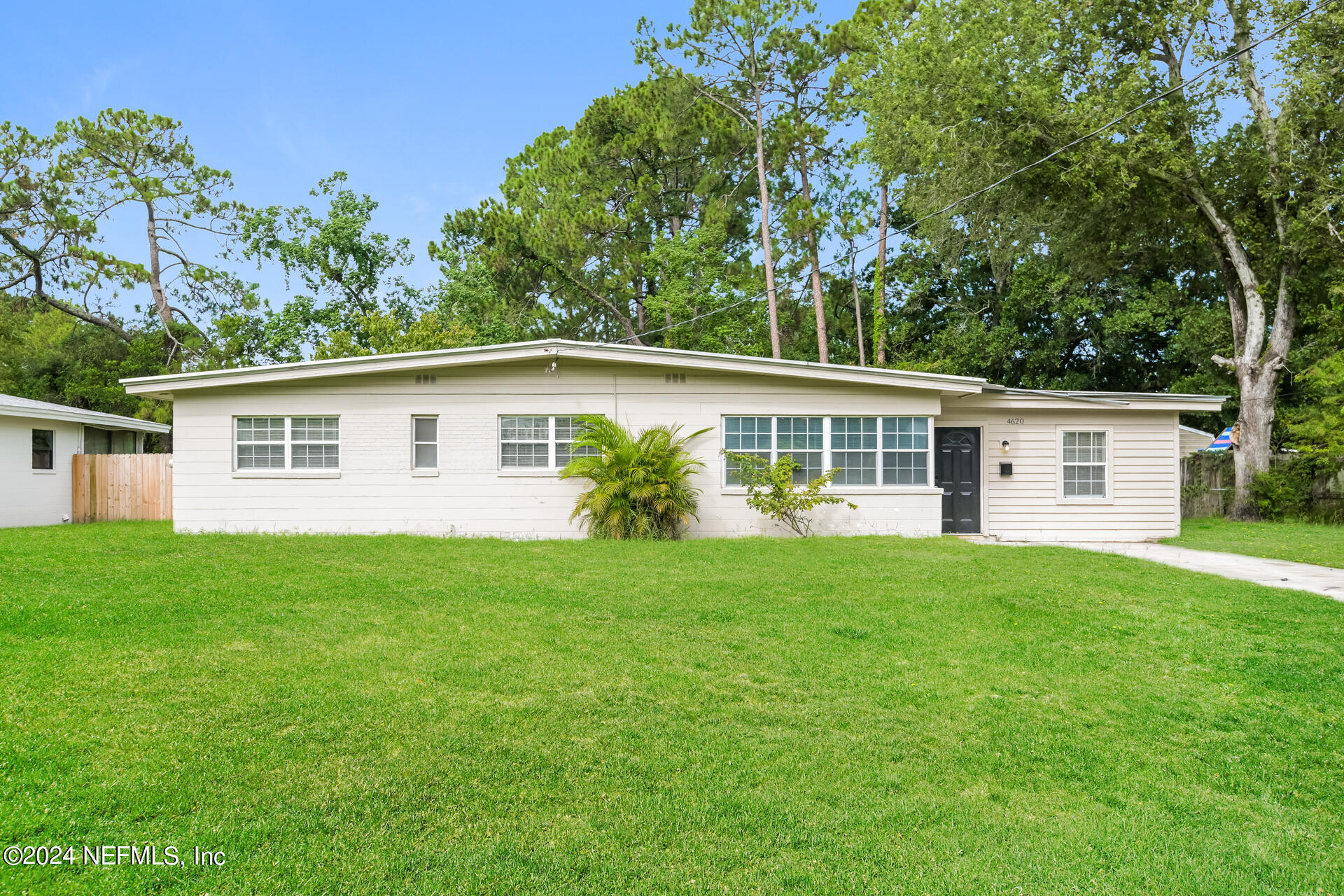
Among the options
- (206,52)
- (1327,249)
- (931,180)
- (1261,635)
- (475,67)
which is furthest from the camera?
(931,180)

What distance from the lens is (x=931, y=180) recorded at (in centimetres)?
2223

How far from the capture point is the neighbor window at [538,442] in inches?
505

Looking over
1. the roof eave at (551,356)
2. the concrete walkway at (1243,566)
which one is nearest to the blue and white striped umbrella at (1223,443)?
the concrete walkway at (1243,566)

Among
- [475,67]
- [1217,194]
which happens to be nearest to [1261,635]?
[1217,194]

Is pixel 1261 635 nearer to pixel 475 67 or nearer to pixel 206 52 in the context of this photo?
pixel 475 67

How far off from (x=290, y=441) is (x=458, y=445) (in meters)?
2.69

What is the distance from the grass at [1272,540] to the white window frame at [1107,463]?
46.8 inches

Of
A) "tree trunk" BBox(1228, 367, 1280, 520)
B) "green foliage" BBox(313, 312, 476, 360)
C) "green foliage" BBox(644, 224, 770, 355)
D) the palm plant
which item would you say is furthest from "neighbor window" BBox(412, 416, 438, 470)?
"tree trunk" BBox(1228, 367, 1280, 520)

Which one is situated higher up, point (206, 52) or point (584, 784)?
point (206, 52)

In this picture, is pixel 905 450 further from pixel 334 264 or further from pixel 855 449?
pixel 334 264

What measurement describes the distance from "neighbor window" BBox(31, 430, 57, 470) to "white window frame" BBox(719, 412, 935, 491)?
13.7 m

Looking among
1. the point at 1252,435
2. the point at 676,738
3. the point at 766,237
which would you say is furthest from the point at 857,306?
the point at 676,738

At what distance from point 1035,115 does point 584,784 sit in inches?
733

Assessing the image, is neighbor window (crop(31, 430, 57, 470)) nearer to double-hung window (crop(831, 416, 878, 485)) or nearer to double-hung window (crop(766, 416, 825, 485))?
double-hung window (crop(766, 416, 825, 485))
